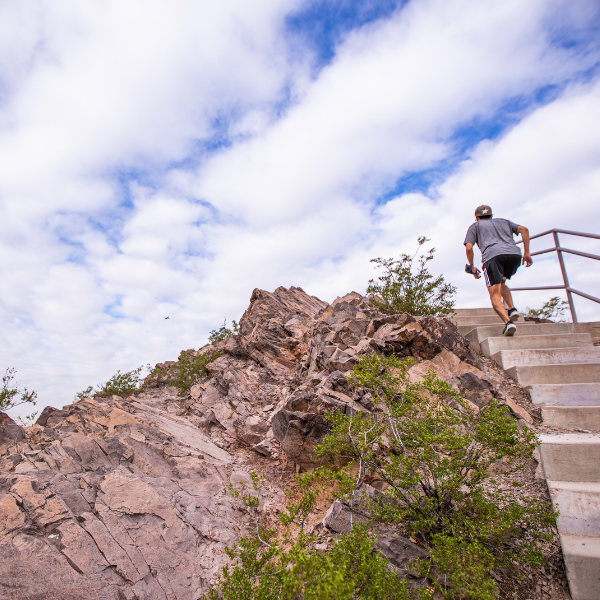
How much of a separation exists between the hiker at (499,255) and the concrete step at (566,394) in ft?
3.87

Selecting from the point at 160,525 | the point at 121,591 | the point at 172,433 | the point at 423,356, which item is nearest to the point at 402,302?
the point at 423,356

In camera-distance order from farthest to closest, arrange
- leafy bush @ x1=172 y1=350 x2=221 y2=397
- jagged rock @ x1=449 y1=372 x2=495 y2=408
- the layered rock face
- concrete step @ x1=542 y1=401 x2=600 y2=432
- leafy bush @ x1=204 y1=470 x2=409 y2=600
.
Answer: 1. leafy bush @ x1=172 y1=350 x2=221 y2=397
2. jagged rock @ x1=449 y1=372 x2=495 y2=408
3. concrete step @ x1=542 y1=401 x2=600 y2=432
4. the layered rock face
5. leafy bush @ x1=204 y1=470 x2=409 y2=600

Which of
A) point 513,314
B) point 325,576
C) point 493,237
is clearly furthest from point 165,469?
point 493,237

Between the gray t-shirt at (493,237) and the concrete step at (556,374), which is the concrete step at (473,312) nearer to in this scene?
the gray t-shirt at (493,237)

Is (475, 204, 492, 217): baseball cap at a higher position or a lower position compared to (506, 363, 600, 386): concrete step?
higher

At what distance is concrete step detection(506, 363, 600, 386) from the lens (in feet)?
17.6

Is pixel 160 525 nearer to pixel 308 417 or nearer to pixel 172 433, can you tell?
pixel 308 417

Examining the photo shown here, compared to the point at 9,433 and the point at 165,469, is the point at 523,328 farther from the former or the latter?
the point at 9,433

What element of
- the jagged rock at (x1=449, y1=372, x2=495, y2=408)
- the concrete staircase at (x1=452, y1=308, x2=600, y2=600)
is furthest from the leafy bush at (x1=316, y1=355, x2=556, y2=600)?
the jagged rock at (x1=449, y1=372, x2=495, y2=408)

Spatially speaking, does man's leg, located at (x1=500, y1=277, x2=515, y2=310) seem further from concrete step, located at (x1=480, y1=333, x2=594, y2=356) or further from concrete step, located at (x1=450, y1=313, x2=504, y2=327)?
concrete step, located at (x1=450, y1=313, x2=504, y2=327)

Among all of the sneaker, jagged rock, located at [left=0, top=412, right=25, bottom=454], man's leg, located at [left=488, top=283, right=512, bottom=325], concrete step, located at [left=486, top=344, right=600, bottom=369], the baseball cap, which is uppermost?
the baseball cap

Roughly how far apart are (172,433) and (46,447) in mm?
2496

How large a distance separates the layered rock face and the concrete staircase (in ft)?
2.11

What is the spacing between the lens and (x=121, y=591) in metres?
3.91
